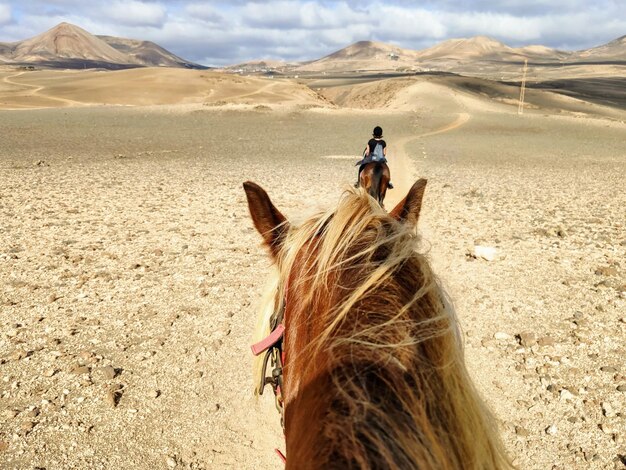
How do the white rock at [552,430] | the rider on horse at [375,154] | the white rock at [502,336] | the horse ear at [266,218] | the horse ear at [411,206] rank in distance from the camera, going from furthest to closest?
1. the rider on horse at [375,154]
2. the white rock at [502,336]
3. the white rock at [552,430]
4. the horse ear at [411,206]
5. the horse ear at [266,218]

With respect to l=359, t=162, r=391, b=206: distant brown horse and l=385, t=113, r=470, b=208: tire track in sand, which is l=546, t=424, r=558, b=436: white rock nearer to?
l=359, t=162, r=391, b=206: distant brown horse

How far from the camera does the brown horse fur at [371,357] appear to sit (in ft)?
3.38

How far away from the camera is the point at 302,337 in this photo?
145 centimetres

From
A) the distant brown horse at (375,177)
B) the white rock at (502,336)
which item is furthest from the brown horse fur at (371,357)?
the distant brown horse at (375,177)

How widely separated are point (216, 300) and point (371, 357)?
509 centimetres

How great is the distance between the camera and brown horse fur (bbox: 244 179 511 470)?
3.38 ft

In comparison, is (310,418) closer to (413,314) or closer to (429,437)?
(429,437)

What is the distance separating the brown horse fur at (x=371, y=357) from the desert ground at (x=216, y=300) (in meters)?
0.39

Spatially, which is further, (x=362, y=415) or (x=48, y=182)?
(x=48, y=182)

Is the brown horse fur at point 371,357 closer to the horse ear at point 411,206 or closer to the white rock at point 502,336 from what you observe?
the horse ear at point 411,206

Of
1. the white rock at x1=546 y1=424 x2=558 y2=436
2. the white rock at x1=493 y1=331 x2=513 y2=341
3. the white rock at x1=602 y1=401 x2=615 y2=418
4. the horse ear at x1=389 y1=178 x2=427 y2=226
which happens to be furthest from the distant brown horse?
the horse ear at x1=389 y1=178 x2=427 y2=226

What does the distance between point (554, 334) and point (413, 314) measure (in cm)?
463

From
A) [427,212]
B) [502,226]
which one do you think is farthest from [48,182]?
[502,226]

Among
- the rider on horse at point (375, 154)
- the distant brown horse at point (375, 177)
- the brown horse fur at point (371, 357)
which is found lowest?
the distant brown horse at point (375, 177)
